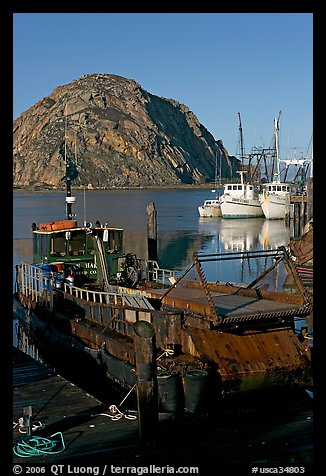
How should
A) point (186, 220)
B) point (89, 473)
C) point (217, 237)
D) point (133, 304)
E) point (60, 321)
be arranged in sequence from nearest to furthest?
point (89, 473)
point (133, 304)
point (60, 321)
point (217, 237)
point (186, 220)

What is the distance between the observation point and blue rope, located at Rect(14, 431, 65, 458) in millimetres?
10059

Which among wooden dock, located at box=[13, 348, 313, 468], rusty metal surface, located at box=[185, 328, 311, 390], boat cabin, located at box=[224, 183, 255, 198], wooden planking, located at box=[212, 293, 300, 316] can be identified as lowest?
wooden dock, located at box=[13, 348, 313, 468]

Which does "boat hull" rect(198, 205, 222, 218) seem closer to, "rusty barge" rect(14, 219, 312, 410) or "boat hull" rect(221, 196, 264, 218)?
"boat hull" rect(221, 196, 264, 218)

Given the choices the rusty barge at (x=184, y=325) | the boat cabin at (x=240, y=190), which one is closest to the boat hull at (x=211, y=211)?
the boat cabin at (x=240, y=190)

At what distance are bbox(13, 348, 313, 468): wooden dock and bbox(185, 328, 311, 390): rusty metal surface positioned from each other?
466mm

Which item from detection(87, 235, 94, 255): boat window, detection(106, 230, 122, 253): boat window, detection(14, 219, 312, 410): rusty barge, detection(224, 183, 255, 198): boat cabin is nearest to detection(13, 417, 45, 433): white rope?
detection(14, 219, 312, 410): rusty barge

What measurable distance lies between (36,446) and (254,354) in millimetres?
5030

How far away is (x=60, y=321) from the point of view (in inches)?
782

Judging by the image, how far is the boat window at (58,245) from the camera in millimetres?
22578

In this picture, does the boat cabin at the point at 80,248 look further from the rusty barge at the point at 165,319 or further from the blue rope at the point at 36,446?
the blue rope at the point at 36,446

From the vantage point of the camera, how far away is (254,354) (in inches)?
527
